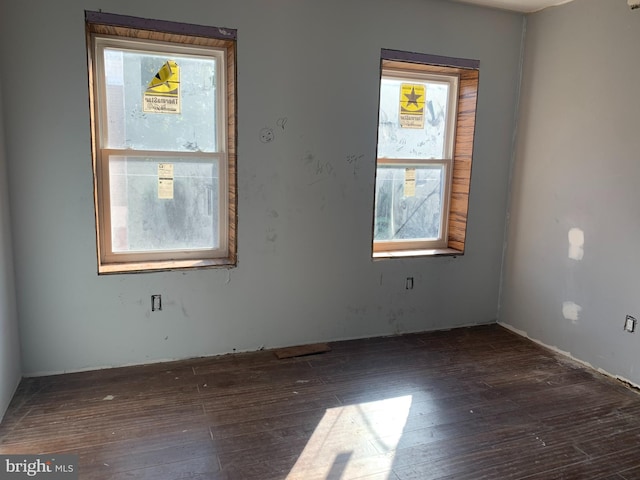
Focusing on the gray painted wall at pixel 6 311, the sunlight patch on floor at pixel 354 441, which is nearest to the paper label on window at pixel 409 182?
the sunlight patch on floor at pixel 354 441

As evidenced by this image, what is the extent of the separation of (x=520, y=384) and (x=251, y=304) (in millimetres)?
1916

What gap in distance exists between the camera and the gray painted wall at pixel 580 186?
2895mm

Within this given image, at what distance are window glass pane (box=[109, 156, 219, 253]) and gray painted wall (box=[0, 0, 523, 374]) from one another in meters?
0.26

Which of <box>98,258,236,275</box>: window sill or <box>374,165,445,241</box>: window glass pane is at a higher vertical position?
<box>374,165,445,241</box>: window glass pane

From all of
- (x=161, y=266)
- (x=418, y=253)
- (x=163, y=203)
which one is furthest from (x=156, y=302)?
(x=418, y=253)

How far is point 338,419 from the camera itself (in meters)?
2.44

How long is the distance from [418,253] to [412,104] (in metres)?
1.25

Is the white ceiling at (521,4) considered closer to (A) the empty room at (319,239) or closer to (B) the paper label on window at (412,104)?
(A) the empty room at (319,239)

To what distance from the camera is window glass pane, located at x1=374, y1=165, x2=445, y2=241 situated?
3.69 m

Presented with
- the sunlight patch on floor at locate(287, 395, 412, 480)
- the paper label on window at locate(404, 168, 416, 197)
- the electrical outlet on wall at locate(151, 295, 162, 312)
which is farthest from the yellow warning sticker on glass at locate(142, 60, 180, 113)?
the sunlight patch on floor at locate(287, 395, 412, 480)

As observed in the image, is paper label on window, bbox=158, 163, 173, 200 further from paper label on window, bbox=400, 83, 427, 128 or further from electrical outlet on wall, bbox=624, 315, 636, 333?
electrical outlet on wall, bbox=624, 315, 636, 333

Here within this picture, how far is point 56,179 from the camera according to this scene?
106 inches

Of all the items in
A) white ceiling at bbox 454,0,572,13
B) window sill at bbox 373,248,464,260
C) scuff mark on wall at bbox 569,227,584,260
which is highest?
white ceiling at bbox 454,0,572,13

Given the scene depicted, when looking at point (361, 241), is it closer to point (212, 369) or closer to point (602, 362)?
point (212, 369)
